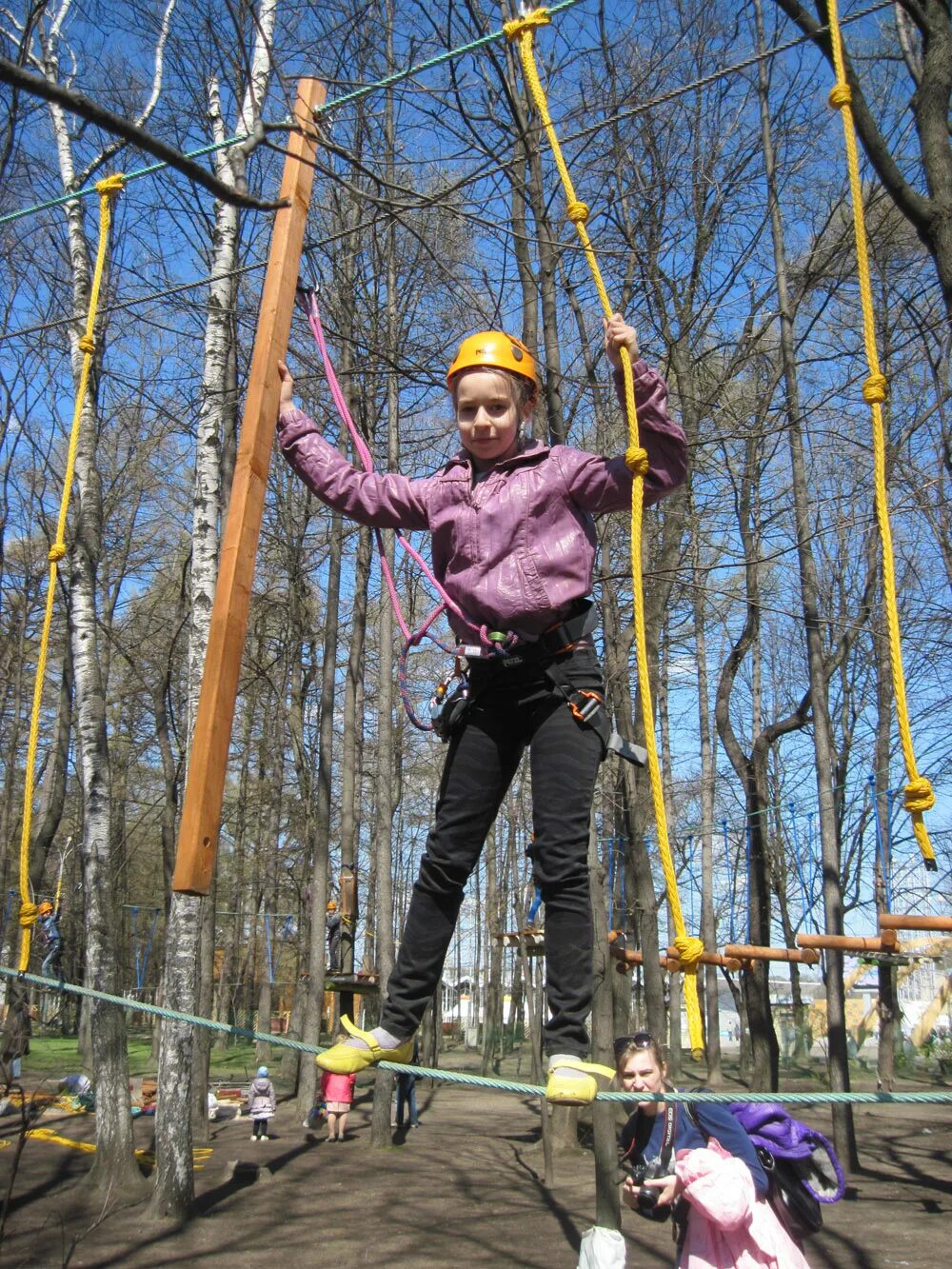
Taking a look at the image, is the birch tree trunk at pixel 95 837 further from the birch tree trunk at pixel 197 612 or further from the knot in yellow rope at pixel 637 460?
the knot in yellow rope at pixel 637 460

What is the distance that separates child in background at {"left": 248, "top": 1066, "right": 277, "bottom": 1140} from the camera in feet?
35.7

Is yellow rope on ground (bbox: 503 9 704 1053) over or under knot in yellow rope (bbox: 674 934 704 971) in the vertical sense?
over

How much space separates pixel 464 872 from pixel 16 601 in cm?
1551

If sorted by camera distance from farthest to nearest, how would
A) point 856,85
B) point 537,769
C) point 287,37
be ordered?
point 287,37 → point 856,85 → point 537,769

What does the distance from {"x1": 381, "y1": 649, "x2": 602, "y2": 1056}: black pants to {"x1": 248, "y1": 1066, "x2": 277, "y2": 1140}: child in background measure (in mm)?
9310

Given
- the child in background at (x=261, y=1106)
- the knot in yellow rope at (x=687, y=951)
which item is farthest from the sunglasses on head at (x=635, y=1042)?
the child in background at (x=261, y=1106)

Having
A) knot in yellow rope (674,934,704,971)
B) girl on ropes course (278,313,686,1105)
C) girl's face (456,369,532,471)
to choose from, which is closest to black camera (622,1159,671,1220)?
girl on ropes course (278,313,686,1105)

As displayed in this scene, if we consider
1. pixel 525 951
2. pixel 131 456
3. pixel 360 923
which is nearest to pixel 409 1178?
pixel 525 951

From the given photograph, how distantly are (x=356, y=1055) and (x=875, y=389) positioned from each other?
2060 millimetres

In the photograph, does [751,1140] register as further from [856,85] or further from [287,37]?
[287,37]

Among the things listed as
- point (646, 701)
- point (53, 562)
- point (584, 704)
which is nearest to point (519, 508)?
point (584, 704)

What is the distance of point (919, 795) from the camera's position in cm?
239

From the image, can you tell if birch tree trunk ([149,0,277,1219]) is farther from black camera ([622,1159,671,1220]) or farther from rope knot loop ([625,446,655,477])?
rope knot loop ([625,446,655,477])

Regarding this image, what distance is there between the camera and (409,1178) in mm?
9422
